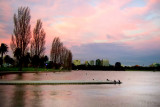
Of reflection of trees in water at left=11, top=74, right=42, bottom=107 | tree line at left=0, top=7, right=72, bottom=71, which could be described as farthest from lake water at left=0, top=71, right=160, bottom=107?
tree line at left=0, top=7, right=72, bottom=71

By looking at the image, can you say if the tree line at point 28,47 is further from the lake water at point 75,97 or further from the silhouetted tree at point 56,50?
the lake water at point 75,97

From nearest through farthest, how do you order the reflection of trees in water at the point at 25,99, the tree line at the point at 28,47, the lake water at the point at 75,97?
the reflection of trees in water at the point at 25,99
the lake water at the point at 75,97
the tree line at the point at 28,47

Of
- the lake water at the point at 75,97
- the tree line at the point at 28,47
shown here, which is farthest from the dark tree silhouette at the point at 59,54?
the lake water at the point at 75,97

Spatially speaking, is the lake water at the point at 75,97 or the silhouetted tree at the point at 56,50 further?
the silhouetted tree at the point at 56,50

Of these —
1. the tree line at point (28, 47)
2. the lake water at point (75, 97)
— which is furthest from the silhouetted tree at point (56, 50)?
the lake water at point (75, 97)

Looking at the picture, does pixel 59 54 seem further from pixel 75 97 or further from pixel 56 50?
pixel 75 97

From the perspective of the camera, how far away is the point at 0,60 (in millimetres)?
81688

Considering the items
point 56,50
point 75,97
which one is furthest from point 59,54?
point 75,97

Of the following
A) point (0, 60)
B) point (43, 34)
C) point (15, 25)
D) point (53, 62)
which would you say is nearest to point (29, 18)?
point (15, 25)

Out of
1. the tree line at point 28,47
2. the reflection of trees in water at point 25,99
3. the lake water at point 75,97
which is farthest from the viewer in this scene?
the tree line at point 28,47

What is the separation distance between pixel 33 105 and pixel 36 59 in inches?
2972

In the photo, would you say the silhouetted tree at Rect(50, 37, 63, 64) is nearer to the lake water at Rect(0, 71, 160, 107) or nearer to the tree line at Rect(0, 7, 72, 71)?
the tree line at Rect(0, 7, 72, 71)

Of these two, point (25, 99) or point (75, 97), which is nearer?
point (25, 99)

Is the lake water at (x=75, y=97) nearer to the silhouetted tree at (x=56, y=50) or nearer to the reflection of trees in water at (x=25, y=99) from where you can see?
the reflection of trees in water at (x=25, y=99)
